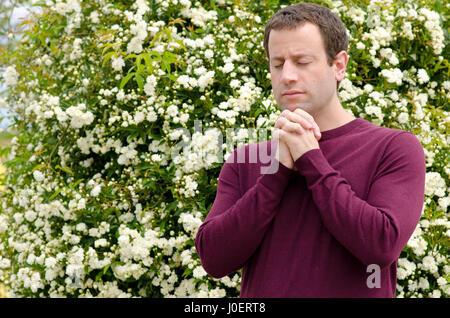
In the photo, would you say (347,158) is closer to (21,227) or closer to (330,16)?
(330,16)

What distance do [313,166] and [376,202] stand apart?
21 cm

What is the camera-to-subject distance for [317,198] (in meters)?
1.58

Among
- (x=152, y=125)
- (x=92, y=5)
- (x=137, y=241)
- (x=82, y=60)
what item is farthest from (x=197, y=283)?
(x=92, y=5)

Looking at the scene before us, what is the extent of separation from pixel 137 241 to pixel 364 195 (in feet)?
5.67

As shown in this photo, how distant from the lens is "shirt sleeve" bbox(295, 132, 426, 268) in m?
1.51

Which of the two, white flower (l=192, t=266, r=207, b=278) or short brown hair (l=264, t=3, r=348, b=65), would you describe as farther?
white flower (l=192, t=266, r=207, b=278)

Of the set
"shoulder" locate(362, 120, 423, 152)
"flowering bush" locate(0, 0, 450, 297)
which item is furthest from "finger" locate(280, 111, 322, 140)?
"flowering bush" locate(0, 0, 450, 297)

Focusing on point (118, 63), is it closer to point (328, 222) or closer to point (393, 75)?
point (393, 75)

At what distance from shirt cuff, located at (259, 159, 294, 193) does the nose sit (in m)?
0.26

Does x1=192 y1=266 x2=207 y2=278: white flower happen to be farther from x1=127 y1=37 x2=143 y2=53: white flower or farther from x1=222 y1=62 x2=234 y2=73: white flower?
x1=127 y1=37 x2=143 y2=53: white flower

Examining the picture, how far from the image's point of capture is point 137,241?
10.1 ft

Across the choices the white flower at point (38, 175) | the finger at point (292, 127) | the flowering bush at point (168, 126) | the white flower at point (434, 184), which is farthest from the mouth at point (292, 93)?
the white flower at point (38, 175)

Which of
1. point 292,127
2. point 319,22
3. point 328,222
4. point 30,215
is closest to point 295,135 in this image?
point 292,127

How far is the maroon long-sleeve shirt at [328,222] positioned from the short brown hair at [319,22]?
1.00ft
